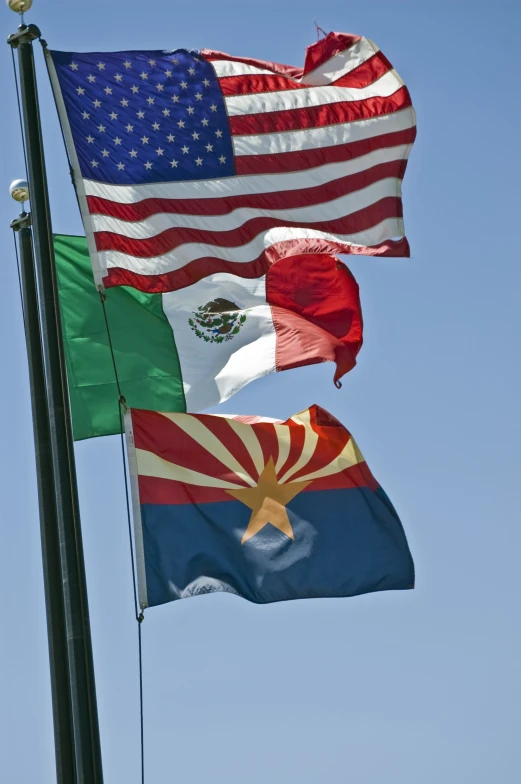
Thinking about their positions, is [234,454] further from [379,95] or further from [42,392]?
[379,95]

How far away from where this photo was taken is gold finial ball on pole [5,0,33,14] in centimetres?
1383

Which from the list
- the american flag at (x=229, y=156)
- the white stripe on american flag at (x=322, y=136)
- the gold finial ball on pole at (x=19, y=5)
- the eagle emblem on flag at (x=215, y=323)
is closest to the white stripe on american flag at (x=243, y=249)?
the american flag at (x=229, y=156)

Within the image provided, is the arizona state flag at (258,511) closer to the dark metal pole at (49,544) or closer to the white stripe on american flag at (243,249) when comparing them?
the dark metal pole at (49,544)

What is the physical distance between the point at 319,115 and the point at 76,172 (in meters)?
3.68

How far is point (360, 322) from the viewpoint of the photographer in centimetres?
1806

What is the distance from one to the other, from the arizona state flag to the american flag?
2223 mm

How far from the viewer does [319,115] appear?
55.9 ft

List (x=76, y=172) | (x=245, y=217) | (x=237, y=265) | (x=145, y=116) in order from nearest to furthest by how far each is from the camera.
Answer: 1. (x=76, y=172)
2. (x=145, y=116)
3. (x=237, y=265)
4. (x=245, y=217)

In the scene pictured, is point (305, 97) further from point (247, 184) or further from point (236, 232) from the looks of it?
point (236, 232)

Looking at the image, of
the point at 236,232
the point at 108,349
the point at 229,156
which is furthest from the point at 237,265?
the point at 108,349

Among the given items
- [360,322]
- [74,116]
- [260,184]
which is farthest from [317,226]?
[74,116]

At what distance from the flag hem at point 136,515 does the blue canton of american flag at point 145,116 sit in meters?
2.86

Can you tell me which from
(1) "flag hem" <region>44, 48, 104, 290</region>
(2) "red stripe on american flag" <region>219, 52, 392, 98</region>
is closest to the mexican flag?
(2) "red stripe on american flag" <region>219, 52, 392, 98</region>

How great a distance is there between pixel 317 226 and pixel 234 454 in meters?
2.98
